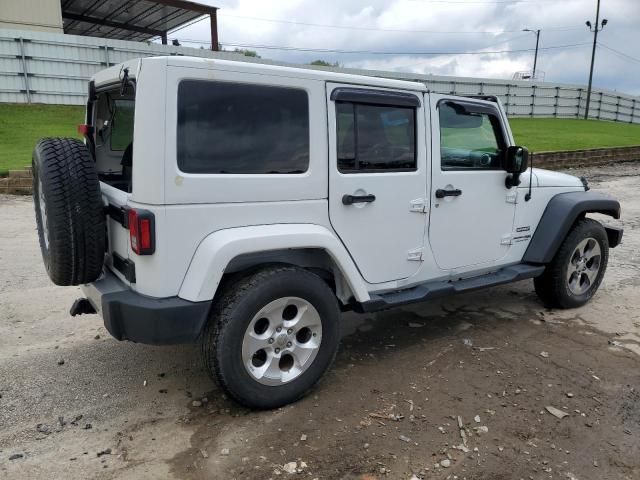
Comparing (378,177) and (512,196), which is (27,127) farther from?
(512,196)

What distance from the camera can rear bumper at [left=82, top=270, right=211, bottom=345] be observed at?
2766 mm

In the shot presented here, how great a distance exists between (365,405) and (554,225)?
245 centimetres

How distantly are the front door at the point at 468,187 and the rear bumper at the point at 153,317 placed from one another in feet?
6.05

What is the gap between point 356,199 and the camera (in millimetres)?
3338

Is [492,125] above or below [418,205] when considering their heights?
above

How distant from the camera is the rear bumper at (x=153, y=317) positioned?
Result: 277cm

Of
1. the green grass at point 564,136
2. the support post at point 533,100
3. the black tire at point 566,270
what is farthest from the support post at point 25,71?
the support post at point 533,100

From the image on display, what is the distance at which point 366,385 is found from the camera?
353cm

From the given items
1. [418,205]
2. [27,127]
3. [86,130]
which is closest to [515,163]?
[418,205]

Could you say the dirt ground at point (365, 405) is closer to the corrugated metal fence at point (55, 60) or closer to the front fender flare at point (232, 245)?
the front fender flare at point (232, 245)

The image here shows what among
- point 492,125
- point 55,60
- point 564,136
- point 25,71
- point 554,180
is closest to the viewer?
point 492,125

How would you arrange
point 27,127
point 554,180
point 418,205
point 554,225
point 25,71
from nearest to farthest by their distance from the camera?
point 418,205, point 554,225, point 554,180, point 27,127, point 25,71

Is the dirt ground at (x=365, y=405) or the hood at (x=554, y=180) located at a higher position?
the hood at (x=554, y=180)

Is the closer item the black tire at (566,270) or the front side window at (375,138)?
the front side window at (375,138)
